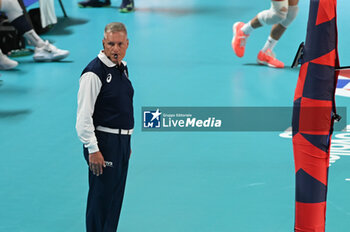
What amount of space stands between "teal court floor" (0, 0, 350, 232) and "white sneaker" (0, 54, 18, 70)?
77mm

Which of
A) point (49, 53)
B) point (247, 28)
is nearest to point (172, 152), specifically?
point (247, 28)

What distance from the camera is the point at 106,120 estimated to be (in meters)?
3.18

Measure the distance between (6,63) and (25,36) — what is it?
56 centimetres

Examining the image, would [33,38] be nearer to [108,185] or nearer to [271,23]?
[271,23]

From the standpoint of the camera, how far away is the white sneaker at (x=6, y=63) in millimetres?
7363

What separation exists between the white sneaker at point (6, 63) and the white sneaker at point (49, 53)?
0.45 meters

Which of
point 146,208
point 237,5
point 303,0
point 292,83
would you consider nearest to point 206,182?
point 146,208

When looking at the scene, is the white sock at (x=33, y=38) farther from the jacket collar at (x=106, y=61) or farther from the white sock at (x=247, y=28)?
the jacket collar at (x=106, y=61)

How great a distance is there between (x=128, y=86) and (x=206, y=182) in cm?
160

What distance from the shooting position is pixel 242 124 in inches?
226

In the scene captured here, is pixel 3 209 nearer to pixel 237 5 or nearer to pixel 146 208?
pixel 146 208

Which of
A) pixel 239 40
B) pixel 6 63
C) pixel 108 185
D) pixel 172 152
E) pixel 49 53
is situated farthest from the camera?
pixel 49 53

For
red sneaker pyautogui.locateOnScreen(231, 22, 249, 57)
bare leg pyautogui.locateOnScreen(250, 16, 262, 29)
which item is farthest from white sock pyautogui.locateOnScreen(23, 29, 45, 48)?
bare leg pyautogui.locateOnScreen(250, 16, 262, 29)

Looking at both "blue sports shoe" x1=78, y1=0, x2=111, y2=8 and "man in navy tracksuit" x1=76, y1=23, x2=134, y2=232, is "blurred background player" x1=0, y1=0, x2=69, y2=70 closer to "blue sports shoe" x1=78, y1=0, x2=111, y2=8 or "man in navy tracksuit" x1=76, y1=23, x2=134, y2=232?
"blue sports shoe" x1=78, y1=0, x2=111, y2=8
